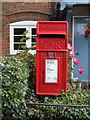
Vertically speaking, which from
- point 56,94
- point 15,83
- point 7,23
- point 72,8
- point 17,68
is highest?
point 72,8

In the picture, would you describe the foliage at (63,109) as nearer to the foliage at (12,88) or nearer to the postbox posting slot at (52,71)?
the postbox posting slot at (52,71)

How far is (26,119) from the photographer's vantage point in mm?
3723

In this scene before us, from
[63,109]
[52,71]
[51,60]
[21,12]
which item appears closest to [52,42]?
[51,60]

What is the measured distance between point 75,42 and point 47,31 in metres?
3.60

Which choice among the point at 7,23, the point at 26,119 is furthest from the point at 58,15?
the point at 26,119

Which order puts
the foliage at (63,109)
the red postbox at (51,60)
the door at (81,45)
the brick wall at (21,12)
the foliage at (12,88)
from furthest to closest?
1. the door at (81,45)
2. the brick wall at (21,12)
3. the red postbox at (51,60)
4. the foliage at (63,109)
5. the foliage at (12,88)

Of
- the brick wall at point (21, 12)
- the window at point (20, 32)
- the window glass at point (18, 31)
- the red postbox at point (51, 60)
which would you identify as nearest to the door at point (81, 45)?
the brick wall at point (21, 12)

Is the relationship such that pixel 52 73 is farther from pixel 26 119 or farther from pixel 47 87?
pixel 26 119

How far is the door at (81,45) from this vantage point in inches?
286

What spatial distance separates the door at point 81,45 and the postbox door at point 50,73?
3.51 meters

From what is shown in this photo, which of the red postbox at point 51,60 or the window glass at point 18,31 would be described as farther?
the window glass at point 18,31

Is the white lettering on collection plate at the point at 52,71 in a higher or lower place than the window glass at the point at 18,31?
lower

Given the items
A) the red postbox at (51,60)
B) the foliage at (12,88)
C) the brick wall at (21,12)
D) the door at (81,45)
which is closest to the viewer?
the foliage at (12,88)

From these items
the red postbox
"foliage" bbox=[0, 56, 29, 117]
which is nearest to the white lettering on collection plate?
the red postbox
